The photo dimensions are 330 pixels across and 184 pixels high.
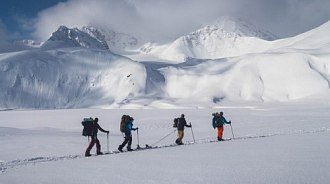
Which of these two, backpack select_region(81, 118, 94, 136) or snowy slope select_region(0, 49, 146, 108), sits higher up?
snowy slope select_region(0, 49, 146, 108)

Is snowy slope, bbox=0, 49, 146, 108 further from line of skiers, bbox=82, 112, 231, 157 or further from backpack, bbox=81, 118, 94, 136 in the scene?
backpack, bbox=81, 118, 94, 136

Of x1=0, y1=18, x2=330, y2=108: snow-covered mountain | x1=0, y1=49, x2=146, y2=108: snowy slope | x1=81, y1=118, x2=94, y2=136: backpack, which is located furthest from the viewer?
x1=0, y1=49, x2=146, y2=108: snowy slope

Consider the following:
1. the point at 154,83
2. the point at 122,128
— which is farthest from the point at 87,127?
the point at 154,83

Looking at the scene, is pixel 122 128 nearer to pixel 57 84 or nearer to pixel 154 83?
pixel 154 83

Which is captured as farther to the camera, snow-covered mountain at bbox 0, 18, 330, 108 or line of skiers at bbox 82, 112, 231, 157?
snow-covered mountain at bbox 0, 18, 330, 108

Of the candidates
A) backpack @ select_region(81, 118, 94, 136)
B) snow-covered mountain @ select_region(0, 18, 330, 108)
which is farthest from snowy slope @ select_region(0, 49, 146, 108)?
backpack @ select_region(81, 118, 94, 136)

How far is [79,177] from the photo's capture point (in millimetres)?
12117

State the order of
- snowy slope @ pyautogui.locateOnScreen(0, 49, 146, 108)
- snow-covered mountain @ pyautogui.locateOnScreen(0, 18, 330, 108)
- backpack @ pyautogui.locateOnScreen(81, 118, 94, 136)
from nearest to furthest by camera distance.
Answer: backpack @ pyautogui.locateOnScreen(81, 118, 94, 136)
snow-covered mountain @ pyautogui.locateOnScreen(0, 18, 330, 108)
snowy slope @ pyautogui.locateOnScreen(0, 49, 146, 108)

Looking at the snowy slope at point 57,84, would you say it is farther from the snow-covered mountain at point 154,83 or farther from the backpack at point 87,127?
the backpack at point 87,127

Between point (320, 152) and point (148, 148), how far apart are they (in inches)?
330

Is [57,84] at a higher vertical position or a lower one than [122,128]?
higher

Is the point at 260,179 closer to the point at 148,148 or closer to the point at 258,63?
the point at 148,148

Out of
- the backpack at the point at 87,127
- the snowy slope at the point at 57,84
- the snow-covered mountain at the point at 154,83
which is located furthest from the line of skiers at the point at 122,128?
the snowy slope at the point at 57,84

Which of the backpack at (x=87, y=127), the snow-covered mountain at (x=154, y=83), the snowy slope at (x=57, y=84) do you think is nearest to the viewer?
the backpack at (x=87, y=127)
